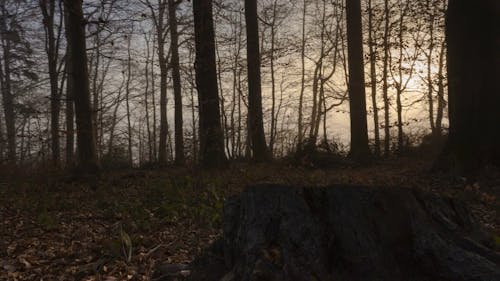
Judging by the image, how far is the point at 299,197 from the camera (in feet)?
8.84

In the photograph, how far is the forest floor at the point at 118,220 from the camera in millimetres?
4574

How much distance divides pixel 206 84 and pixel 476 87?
6.40 meters

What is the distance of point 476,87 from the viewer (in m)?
8.22

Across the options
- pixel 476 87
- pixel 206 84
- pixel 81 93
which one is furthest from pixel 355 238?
pixel 81 93

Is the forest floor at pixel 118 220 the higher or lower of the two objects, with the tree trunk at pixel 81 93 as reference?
lower

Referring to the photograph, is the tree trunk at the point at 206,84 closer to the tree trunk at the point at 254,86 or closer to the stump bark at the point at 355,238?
the tree trunk at the point at 254,86

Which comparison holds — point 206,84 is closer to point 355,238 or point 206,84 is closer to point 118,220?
point 118,220

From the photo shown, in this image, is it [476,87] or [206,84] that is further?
[206,84]

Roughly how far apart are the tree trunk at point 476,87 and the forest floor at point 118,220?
0.53 metres

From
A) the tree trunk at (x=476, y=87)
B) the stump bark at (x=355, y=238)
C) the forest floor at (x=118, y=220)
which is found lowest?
the forest floor at (x=118, y=220)

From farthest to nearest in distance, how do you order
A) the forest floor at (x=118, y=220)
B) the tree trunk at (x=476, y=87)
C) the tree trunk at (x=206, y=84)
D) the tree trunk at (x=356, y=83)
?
the tree trunk at (x=356, y=83)
the tree trunk at (x=206, y=84)
the tree trunk at (x=476, y=87)
the forest floor at (x=118, y=220)

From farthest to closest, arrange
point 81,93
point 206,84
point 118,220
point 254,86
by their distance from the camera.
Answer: point 254,86
point 206,84
point 81,93
point 118,220

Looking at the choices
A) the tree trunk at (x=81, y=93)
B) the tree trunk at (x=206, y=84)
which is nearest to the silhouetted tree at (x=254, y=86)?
the tree trunk at (x=206, y=84)

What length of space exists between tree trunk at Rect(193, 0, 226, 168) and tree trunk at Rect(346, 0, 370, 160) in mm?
5110
